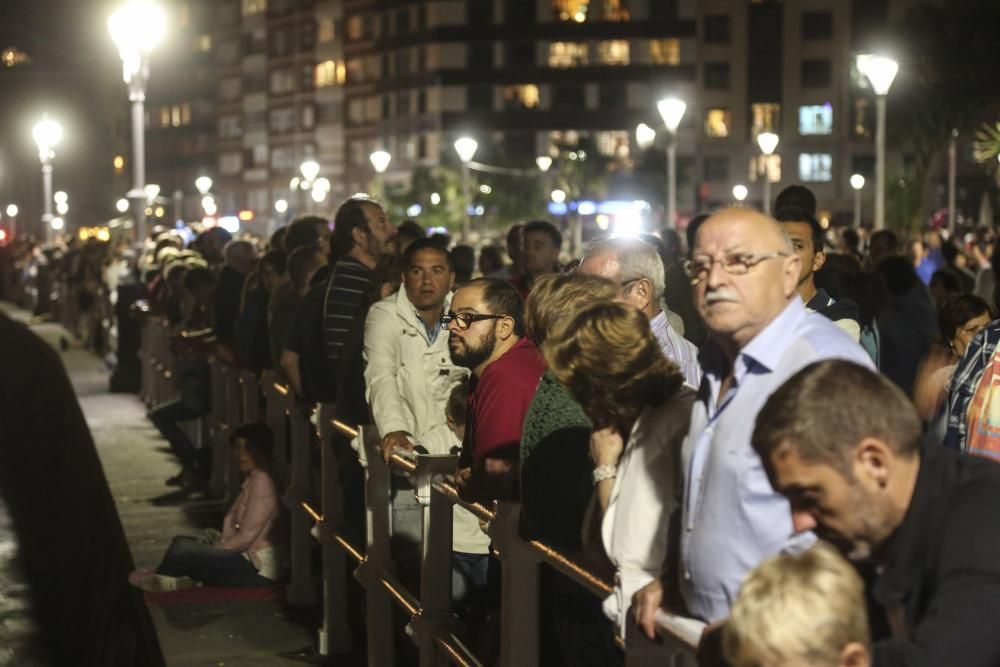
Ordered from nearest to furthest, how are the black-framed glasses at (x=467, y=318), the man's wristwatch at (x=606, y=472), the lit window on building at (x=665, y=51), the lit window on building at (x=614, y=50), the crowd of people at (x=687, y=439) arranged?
the crowd of people at (x=687, y=439), the man's wristwatch at (x=606, y=472), the black-framed glasses at (x=467, y=318), the lit window on building at (x=665, y=51), the lit window on building at (x=614, y=50)

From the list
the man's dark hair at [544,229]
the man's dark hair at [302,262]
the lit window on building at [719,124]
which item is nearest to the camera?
the man's dark hair at [302,262]

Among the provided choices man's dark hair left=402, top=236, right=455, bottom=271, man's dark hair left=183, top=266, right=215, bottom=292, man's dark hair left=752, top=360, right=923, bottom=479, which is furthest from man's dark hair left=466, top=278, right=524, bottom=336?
man's dark hair left=183, top=266, right=215, bottom=292

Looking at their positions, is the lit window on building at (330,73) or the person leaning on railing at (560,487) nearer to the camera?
the person leaning on railing at (560,487)

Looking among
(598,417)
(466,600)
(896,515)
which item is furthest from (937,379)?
(896,515)

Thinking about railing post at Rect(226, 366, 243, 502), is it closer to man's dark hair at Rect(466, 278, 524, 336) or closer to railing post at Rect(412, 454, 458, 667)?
railing post at Rect(412, 454, 458, 667)

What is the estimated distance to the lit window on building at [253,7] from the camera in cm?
15150

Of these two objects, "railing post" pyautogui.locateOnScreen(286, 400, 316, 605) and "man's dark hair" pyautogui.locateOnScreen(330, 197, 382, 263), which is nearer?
"man's dark hair" pyautogui.locateOnScreen(330, 197, 382, 263)

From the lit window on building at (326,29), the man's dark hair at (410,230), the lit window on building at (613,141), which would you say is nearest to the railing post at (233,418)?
the man's dark hair at (410,230)

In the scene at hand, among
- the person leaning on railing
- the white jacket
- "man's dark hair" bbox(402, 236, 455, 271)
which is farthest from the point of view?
"man's dark hair" bbox(402, 236, 455, 271)

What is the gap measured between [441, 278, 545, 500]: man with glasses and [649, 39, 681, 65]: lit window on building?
115943 mm

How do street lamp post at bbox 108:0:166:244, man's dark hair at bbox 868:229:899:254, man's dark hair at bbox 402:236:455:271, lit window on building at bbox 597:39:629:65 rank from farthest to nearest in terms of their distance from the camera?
lit window on building at bbox 597:39:629:65 → street lamp post at bbox 108:0:166:244 → man's dark hair at bbox 868:229:899:254 → man's dark hair at bbox 402:236:455:271

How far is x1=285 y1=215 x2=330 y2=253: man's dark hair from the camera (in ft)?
40.9

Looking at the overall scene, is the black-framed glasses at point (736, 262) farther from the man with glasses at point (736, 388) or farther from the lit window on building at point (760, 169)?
the lit window on building at point (760, 169)

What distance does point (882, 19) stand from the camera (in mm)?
Answer: 111938
